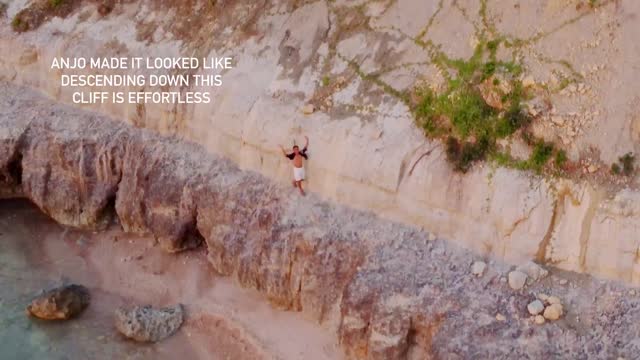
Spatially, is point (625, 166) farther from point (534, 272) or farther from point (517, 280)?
point (517, 280)

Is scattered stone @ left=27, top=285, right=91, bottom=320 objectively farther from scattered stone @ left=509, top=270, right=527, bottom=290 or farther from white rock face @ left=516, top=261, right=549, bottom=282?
white rock face @ left=516, top=261, right=549, bottom=282

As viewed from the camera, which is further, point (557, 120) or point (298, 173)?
point (298, 173)

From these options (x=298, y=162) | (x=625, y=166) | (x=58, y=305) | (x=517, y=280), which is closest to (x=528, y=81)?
(x=625, y=166)

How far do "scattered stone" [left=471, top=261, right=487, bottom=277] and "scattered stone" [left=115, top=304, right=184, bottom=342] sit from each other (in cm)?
688

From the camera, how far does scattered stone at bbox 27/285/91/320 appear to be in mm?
18000

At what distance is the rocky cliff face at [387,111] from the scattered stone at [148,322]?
2.03 m

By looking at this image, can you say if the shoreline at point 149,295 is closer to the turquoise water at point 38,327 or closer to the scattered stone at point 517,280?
the turquoise water at point 38,327

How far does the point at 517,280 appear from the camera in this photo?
14.8 m

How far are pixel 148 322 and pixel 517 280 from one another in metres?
8.27

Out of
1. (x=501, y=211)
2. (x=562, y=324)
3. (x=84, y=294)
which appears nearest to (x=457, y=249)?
(x=501, y=211)

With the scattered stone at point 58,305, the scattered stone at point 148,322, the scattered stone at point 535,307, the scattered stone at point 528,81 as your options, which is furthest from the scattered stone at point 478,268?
the scattered stone at point 58,305

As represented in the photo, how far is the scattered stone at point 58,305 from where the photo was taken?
1800 cm

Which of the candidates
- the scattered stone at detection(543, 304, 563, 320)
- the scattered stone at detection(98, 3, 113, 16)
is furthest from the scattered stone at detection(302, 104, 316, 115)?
the scattered stone at detection(98, 3, 113, 16)

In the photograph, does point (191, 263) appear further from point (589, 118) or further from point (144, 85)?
point (589, 118)
